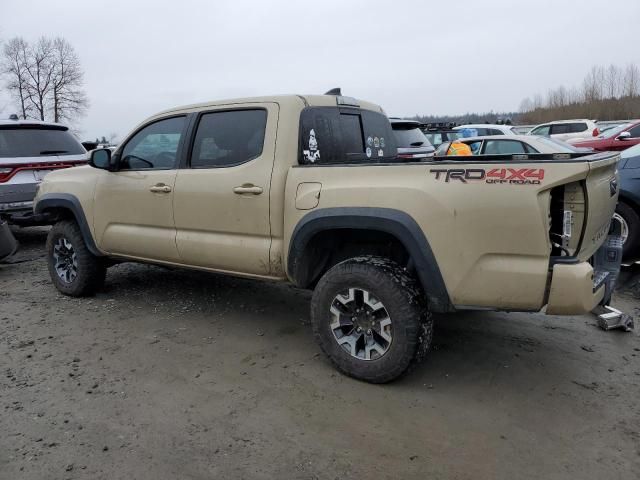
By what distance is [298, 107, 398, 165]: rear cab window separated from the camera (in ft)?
12.6

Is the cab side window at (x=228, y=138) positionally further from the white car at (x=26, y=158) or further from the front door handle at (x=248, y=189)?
the white car at (x=26, y=158)

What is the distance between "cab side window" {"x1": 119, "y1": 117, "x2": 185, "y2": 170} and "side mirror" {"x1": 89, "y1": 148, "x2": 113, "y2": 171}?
0.11 m

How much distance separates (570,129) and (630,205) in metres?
13.0

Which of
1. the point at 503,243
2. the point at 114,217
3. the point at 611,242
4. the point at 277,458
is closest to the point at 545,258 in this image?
the point at 503,243

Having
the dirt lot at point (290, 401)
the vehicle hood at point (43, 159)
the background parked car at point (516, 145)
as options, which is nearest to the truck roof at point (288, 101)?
the dirt lot at point (290, 401)

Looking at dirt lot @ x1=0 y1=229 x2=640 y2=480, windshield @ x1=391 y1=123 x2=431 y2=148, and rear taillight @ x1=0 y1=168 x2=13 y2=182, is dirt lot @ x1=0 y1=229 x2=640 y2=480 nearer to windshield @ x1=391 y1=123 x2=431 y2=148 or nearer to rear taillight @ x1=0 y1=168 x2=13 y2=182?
rear taillight @ x1=0 y1=168 x2=13 y2=182

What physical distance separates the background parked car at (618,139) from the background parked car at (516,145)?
8.83 ft

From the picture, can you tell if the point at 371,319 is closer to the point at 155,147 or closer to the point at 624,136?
the point at 155,147

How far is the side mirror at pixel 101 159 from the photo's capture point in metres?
4.70

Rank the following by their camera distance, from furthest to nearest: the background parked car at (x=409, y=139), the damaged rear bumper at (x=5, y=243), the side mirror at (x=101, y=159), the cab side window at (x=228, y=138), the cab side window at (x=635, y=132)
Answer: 1. the cab side window at (x=635, y=132)
2. the background parked car at (x=409, y=139)
3. the damaged rear bumper at (x=5, y=243)
4. the side mirror at (x=101, y=159)
5. the cab side window at (x=228, y=138)

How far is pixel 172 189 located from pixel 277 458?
2.43m

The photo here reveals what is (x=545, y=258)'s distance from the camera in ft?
9.32

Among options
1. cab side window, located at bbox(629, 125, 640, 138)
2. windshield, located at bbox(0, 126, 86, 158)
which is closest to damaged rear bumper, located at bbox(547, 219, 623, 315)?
windshield, located at bbox(0, 126, 86, 158)

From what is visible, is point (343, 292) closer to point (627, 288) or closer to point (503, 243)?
point (503, 243)
